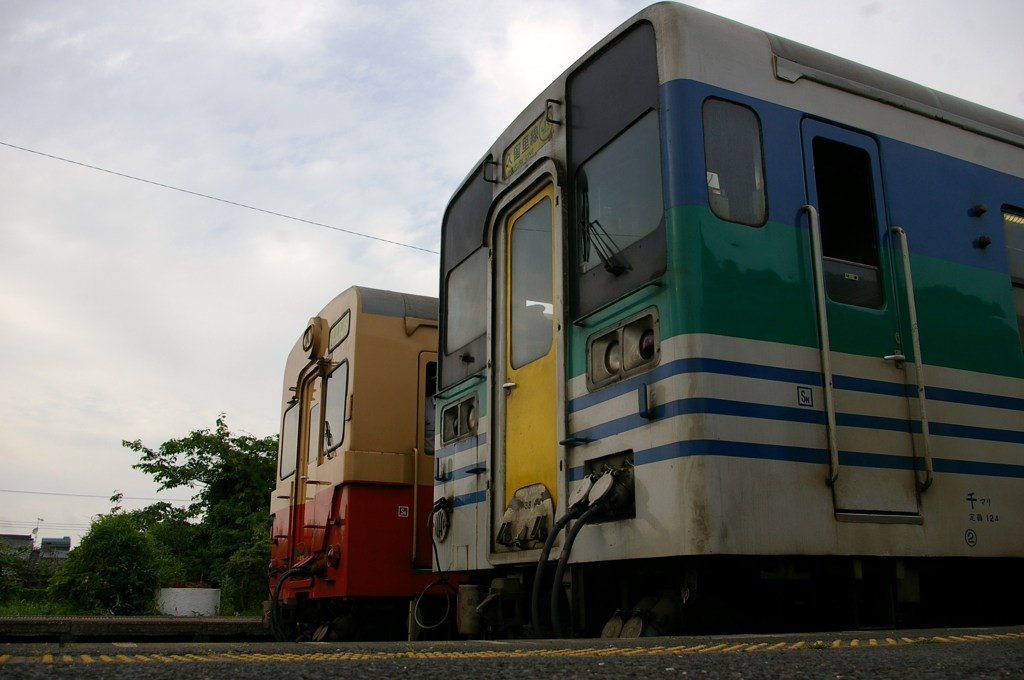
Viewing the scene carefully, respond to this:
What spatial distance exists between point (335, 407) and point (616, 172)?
13.7ft

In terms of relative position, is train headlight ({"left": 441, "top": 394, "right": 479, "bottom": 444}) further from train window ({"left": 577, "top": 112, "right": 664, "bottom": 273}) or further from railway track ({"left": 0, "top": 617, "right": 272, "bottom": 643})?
railway track ({"left": 0, "top": 617, "right": 272, "bottom": 643})

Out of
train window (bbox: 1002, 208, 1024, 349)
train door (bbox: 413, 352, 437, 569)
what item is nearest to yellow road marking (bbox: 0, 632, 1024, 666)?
train window (bbox: 1002, 208, 1024, 349)

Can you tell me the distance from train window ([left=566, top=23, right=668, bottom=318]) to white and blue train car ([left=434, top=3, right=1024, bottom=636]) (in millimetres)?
14

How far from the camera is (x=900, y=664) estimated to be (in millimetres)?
2252

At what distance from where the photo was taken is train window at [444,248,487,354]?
6000 millimetres

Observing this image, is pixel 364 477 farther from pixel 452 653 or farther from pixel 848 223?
pixel 452 653

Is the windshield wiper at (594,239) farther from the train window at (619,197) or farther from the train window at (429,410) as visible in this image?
the train window at (429,410)

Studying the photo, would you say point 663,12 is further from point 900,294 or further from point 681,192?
point 900,294

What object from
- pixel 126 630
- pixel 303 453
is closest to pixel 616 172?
pixel 303 453

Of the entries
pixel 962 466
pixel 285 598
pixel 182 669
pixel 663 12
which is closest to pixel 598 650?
pixel 182 669

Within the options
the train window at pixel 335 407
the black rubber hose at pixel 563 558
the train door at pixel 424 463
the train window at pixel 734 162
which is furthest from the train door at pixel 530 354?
the train window at pixel 335 407

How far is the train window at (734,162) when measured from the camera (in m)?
4.23

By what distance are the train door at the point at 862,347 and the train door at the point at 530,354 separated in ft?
4.47

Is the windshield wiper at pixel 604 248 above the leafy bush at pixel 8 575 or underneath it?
above
